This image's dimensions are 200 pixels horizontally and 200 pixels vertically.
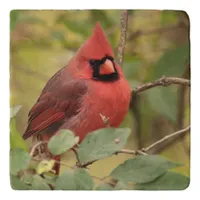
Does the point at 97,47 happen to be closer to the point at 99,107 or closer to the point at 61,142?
the point at 99,107

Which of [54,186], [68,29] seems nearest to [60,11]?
[68,29]

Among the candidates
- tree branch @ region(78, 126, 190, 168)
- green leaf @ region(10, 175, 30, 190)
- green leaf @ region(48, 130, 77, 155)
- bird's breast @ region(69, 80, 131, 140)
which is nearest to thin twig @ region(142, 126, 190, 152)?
→ tree branch @ region(78, 126, 190, 168)

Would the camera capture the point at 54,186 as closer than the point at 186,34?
Yes

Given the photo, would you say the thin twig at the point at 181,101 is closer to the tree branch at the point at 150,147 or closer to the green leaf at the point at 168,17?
the tree branch at the point at 150,147

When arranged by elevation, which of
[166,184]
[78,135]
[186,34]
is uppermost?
[186,34]

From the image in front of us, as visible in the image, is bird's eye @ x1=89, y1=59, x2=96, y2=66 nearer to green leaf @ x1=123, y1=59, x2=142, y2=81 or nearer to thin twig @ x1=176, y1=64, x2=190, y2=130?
green leaf @ x1=123, y1=59, x2=142, y2=81

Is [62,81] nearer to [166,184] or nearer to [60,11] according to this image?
[60,11]
